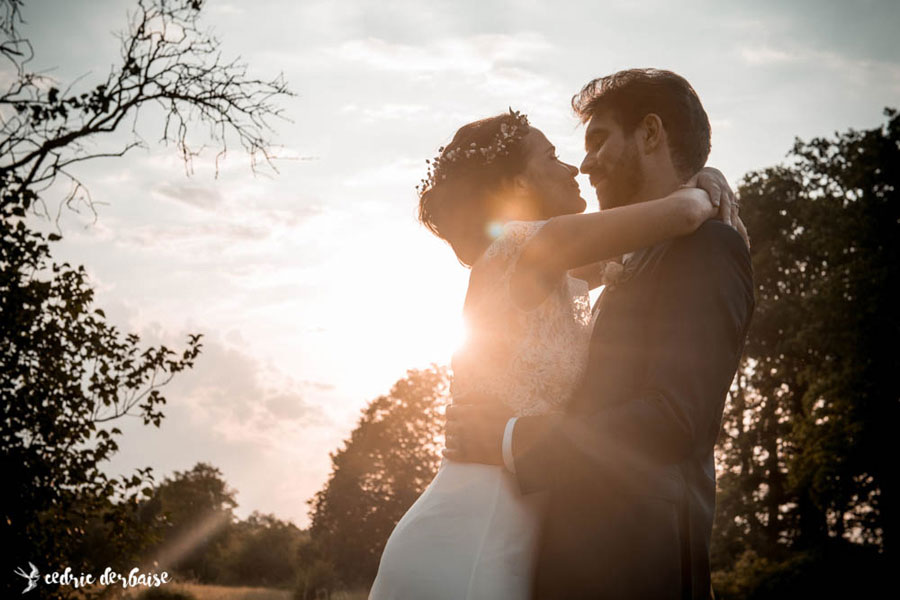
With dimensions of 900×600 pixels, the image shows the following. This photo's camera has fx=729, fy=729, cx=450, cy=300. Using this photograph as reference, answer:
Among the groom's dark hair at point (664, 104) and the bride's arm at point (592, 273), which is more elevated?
the groom's dark hair at point (664, 104)

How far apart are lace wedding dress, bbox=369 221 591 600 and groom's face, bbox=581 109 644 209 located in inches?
25.7

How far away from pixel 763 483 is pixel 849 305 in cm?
802

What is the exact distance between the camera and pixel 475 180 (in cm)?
386

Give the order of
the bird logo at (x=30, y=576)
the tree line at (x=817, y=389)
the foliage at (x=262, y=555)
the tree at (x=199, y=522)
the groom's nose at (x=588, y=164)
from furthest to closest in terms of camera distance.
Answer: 1. the tree at (x=199, y=522)
2. the foliage at (x=262, y=555)
3. the tree line at (x=817, y=389)
4. the bird logo at (x=30, y=576)
5. the groom's nose at (x=588, y=164)

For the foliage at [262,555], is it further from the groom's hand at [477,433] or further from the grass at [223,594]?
the groom's hand at [477,433]

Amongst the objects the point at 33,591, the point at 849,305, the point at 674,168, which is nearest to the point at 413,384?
the point at 849,305

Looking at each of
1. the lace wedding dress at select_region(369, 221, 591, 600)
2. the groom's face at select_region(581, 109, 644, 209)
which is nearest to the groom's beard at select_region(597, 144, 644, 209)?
the groom's face at select_region(581, 109, 644, 209)

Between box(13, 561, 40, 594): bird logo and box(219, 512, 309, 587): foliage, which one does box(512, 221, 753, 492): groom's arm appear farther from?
box(219, 512, 309, 587): foliage

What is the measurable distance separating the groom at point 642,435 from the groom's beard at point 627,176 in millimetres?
747

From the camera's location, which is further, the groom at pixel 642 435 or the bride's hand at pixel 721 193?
the bride's hand at pixel 721 193

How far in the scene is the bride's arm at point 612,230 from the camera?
3006 millimetres

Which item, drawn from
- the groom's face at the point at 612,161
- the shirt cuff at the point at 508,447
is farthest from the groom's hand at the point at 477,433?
the groom's face at the point at 612,161

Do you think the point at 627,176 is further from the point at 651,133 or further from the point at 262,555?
the point at 262,555

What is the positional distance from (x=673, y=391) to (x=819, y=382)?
22428 millimetres
